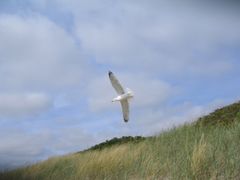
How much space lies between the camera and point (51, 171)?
19125 mm

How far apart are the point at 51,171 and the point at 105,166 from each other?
2662mm

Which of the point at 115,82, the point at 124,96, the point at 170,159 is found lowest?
the point at 170,159

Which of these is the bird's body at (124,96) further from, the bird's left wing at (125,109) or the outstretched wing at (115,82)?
the bird's left wing at (125,109)

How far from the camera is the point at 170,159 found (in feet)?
51.0

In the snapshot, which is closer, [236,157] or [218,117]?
[236,157]

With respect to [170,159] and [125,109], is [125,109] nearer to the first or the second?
[125,109]

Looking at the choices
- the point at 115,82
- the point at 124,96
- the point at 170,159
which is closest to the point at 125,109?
the point at 124,96

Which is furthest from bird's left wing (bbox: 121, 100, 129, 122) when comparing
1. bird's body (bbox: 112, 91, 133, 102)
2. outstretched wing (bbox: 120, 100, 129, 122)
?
bird's body (bbox: 112, 91, 133, 102)

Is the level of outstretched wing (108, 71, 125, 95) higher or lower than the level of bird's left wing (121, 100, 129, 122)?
higher

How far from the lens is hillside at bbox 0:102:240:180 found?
1373 centimetres

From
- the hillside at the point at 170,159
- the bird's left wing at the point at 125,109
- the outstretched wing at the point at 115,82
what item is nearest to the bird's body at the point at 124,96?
the outstretched wing at the point at 115,82

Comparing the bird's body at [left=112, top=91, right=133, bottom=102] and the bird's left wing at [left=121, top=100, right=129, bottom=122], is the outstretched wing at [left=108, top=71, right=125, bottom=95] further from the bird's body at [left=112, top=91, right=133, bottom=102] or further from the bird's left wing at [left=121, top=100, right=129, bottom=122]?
the bird's left wing at [left=121, top=100, right=129, bottom=122]

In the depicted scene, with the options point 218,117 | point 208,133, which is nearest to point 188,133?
point 208,133

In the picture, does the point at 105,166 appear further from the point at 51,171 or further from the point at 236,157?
the point at 236,157
